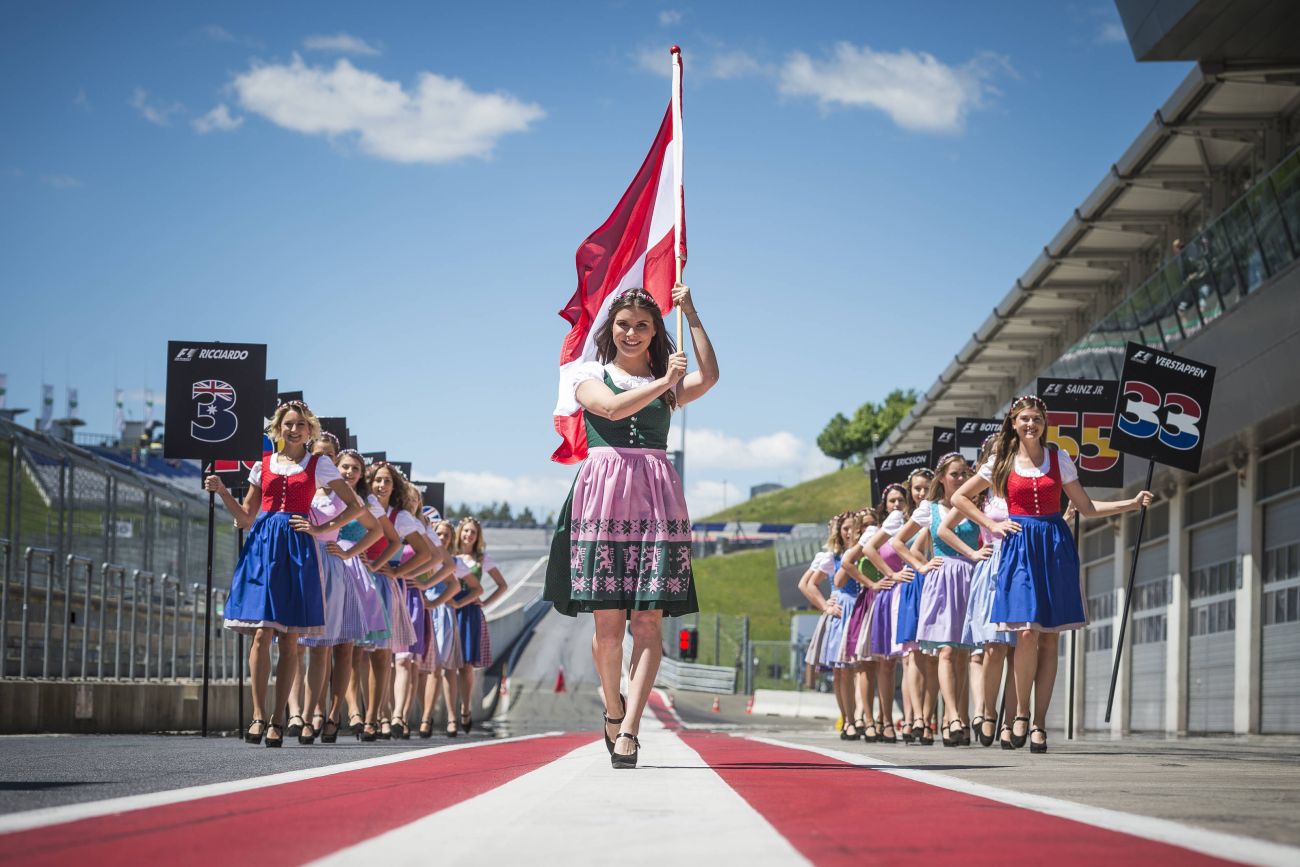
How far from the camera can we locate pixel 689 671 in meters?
64.6

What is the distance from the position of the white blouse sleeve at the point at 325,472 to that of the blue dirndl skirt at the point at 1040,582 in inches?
187

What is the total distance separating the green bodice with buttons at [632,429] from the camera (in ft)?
26.5

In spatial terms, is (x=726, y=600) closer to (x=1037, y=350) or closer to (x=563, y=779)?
(x=1037, y=350)

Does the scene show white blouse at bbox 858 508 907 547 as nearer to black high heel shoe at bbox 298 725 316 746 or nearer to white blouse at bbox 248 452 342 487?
black high heel shoe at bbox 298 725 316 746

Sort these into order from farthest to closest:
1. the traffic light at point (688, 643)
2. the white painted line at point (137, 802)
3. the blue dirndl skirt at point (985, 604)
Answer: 1. the traffic light at point (688, 643)
2. the blue dirndl skirt at point (985, 604)
3. the white painted line at point (137, 802)

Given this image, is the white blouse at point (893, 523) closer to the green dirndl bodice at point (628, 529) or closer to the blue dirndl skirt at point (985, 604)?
the blue dirndl skirt at point (985, 604)

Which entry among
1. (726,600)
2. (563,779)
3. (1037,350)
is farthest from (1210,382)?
(726,600)

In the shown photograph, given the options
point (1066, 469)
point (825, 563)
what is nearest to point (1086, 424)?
point (825, 563)

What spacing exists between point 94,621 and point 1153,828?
1404 cm

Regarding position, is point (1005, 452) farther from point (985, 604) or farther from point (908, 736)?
point (908, 736)

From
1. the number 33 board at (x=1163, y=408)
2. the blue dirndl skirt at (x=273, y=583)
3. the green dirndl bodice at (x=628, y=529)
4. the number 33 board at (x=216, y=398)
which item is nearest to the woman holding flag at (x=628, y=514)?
the green dirndl bodice at (x=628, y=529)

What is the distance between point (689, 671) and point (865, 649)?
4726 centimetres

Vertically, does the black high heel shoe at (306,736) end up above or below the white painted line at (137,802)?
below

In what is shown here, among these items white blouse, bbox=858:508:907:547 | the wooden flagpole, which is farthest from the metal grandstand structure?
the wooden flagpole
